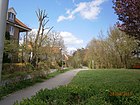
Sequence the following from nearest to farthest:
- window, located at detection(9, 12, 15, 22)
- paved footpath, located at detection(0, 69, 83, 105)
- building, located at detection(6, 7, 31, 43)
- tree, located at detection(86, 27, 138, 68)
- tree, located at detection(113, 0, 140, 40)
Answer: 1. paved footpath, located at detection(0, 69, 83, 105)
2. tree, located at detection(113, 0, 140, 40)
3. building, located at detection(6, 7, 31, 43)
4. window, located at detection(9, 12, 15, 22)
5. tree, located at detection(86, 27, 138, 68)

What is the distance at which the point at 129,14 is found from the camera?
12.9 meters

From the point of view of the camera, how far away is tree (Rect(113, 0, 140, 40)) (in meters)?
12.5

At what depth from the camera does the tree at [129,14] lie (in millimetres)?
12497

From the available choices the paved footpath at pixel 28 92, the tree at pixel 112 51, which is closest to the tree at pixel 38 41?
the paved footpath at pixel 28 92

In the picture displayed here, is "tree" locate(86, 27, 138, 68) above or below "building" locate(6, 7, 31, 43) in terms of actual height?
below

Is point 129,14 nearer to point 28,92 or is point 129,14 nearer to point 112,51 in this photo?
point 28,92

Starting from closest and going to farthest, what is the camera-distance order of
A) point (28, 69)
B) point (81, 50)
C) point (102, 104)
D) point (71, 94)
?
point (102, 104) < point (71, 94) < point (28, 69) < point (81, 50)

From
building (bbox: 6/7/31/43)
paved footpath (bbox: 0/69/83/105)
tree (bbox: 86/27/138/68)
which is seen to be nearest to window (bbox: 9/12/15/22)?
building (bbox: 6/7/31/43)

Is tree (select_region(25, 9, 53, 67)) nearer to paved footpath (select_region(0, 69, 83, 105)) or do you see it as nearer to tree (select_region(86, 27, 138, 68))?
paved footpath (select_region(0, 69, 83, 105))

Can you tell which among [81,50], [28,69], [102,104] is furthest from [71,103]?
[81,50]

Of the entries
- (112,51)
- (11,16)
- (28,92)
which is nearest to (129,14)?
(28,92)

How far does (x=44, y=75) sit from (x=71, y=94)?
19.6 meters

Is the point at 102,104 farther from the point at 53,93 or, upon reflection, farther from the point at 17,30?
the point at 17,30

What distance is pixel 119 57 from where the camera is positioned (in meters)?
49.9
